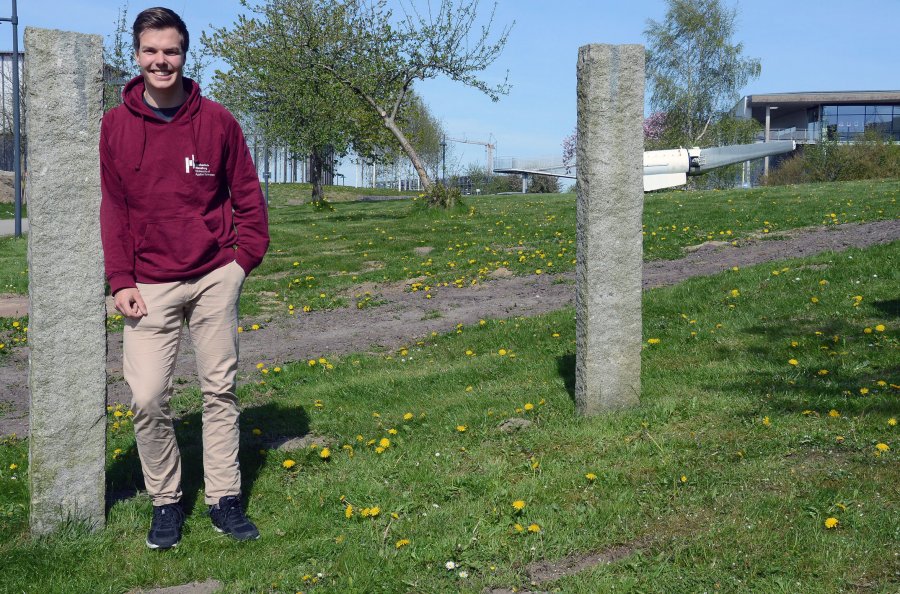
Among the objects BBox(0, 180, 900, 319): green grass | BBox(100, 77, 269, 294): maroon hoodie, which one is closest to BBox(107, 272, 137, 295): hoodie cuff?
BBox(100, 77, 269, 294): maroon hoodie

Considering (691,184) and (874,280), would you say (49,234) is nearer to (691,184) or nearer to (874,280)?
(874,280)

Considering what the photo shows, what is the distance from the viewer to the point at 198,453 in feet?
18.8

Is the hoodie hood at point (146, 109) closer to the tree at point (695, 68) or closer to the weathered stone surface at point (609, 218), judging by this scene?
the weathered stone surface at point (609, 218)

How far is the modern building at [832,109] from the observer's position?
60406 millimetres

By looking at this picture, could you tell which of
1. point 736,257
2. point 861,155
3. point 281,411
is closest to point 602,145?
point 281,411

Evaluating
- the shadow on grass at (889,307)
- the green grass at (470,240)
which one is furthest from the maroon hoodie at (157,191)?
the green grass at (470,240)

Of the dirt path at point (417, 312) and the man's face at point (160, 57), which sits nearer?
the man's face at point (160, 57)

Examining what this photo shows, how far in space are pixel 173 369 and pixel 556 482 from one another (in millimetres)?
2067

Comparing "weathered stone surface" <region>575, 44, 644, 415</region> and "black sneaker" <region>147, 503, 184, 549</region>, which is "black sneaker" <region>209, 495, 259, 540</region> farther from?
"weathered stone surface" <region>575, 44, 644, 415</region>

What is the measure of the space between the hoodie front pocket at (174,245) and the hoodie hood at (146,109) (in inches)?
12.0

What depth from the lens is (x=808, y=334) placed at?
7.27 meters

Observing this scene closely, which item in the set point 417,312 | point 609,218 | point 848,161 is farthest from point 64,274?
point 848,161

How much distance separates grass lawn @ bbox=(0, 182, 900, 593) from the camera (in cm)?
386

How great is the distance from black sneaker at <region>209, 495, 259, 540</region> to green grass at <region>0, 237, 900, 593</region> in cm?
7
